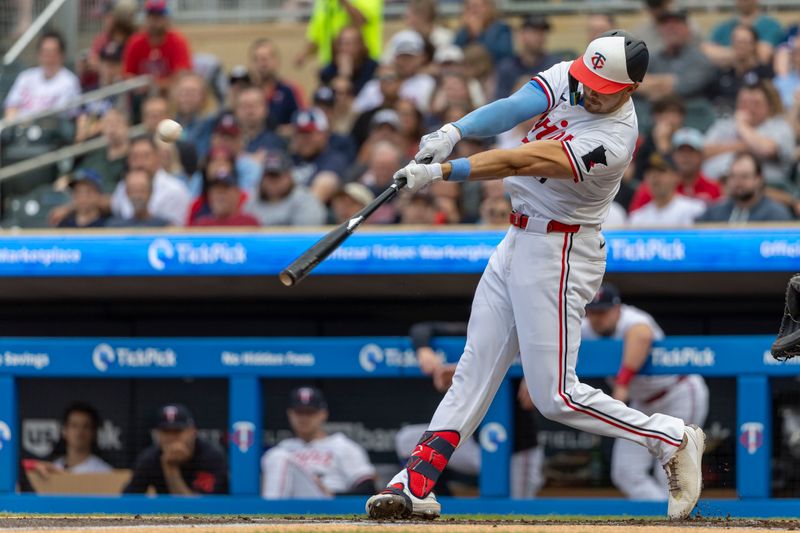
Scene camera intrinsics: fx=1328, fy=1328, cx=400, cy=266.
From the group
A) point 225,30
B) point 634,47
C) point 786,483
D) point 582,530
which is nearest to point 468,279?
point 786,483

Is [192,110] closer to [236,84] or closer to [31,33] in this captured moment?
[236,84]

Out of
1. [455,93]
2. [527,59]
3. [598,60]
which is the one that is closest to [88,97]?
[455,93]

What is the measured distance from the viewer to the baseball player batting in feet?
14.7

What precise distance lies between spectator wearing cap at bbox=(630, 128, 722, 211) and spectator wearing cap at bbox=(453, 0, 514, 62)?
1.96 metres

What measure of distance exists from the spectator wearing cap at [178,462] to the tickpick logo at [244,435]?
0.14 metres

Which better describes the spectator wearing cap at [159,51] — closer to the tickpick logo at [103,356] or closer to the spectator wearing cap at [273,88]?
the spectator wearing cap at [273,88]

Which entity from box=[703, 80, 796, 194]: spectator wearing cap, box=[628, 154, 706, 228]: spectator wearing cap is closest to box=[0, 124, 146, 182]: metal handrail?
box=[628, 154, 706, 228]: spectator wearing cap

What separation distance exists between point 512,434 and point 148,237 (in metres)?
2.07

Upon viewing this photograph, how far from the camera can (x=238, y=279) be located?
6648 millimetres

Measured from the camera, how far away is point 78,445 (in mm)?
6820

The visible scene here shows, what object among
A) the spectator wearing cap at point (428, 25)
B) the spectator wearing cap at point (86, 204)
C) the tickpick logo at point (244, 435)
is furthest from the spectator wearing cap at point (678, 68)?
the tickpick logo at point (244, 435)

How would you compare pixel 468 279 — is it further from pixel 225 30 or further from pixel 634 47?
pixel 225 30

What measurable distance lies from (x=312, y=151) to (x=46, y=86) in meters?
2.68

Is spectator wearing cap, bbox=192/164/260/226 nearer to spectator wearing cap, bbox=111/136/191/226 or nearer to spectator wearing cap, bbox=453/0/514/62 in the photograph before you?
spectator wearing cap, bbox=111/136/191/226
